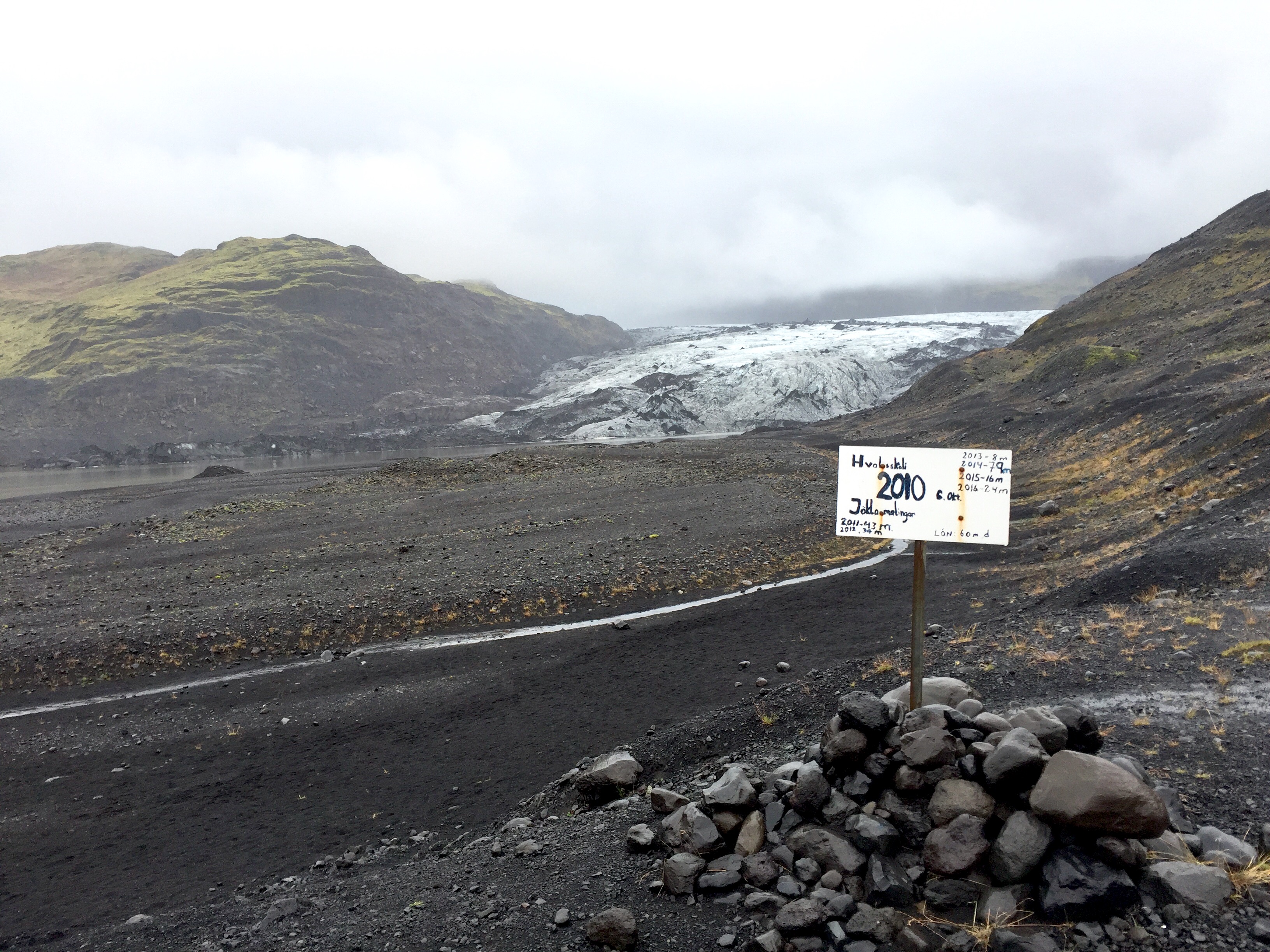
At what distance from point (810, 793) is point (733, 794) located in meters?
0.60

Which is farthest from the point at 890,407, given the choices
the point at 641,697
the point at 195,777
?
the point at 195,777

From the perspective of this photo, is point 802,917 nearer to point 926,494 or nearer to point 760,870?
point 760,870

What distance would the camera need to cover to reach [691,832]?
5.73 meters

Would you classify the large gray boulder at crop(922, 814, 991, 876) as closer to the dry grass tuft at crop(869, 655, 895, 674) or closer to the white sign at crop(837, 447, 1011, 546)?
the white sign at crop(837, 447, 1011, 546)

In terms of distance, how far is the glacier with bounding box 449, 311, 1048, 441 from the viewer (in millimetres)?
101125

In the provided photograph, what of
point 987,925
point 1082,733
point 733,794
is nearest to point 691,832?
point 733,794

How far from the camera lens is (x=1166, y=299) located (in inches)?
2120

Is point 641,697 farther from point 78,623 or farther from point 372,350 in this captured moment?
point 372,350

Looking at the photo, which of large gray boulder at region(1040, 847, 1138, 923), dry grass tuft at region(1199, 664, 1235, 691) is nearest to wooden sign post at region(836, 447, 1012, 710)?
large gray boulder at region(1040, 847, 1138, 923)

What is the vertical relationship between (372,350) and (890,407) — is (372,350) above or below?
above

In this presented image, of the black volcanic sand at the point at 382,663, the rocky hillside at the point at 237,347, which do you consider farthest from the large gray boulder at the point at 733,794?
the rocky hillside at the point at 237,347

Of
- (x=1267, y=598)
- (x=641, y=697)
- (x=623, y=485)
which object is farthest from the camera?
(x=623, y=485)

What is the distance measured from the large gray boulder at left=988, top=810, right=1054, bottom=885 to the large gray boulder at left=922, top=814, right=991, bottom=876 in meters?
0.12

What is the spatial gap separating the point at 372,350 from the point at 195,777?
5700 inches
